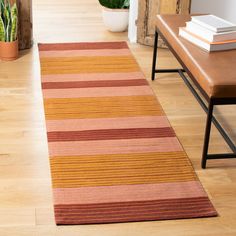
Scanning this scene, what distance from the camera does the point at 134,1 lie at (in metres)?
4.40

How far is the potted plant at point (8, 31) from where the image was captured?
387 cm

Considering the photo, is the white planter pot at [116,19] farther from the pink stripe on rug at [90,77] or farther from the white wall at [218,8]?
the pink stripe on rug at [90,77]

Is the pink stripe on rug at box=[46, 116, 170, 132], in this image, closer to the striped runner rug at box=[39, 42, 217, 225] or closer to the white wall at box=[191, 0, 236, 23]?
the striped runner rug at box=[39, 42, 217, 225]

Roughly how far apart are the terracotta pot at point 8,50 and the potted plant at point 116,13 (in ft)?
3.32

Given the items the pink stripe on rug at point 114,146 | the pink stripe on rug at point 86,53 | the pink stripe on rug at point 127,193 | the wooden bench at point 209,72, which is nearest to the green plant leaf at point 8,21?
the pink stripe on rug at point 86,53

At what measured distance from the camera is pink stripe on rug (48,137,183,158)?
283 cm

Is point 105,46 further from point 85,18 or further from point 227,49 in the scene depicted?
point 227,49

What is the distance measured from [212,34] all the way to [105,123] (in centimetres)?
77

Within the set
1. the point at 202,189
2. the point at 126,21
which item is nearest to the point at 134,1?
the point at 126,21

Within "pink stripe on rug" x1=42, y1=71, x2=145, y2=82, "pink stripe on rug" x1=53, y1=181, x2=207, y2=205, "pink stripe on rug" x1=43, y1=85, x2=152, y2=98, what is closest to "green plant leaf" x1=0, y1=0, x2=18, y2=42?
"pink stripe on rug" x1=42, y1=71, x2=145, y2=82

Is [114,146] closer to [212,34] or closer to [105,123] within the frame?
[105,123]

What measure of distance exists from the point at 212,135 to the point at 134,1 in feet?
5.64

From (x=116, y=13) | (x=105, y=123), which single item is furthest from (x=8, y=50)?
(x=105, y=123)

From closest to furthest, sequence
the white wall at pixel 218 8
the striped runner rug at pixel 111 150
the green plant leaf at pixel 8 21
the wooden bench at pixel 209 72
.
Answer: the striped runner rug at pixel 111 150 < the wooden bench at pixel 209 72 < the green plant leaf at pixel 8 21 < the white wall at pixel 218 8
